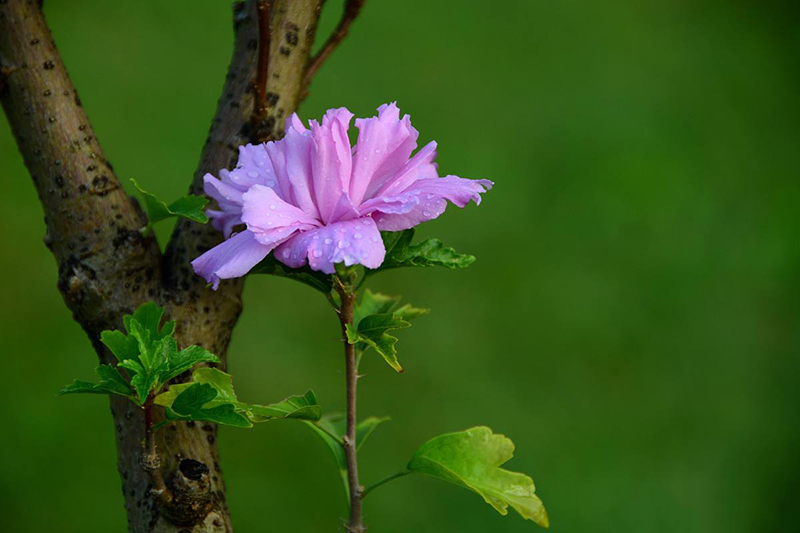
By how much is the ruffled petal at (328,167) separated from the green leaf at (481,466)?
0.20m

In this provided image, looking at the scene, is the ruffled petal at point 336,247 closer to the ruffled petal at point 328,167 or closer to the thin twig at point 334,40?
the ruffled petal at point 328,167

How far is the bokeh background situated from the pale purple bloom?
1.23 meters

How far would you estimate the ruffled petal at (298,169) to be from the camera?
2.03 ft

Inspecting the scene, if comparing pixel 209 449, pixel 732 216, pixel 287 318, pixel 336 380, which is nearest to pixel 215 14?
pixel 287 318

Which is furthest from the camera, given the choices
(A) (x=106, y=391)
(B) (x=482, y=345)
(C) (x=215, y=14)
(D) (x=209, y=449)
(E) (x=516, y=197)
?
(C) (x=215, y=14)

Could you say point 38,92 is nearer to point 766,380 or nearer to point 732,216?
point 766,380

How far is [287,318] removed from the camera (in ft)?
6.66

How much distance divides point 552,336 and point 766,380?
48 cm

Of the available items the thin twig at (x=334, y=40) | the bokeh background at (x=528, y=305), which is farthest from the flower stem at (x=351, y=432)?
the bokeh background at (x=528, y=305)

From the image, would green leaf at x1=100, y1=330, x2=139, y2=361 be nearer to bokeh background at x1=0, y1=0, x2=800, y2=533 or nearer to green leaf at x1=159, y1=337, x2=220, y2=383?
green leaf at x1=159, y1=337, x2=220, y2=383

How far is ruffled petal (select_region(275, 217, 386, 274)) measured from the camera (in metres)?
0.56

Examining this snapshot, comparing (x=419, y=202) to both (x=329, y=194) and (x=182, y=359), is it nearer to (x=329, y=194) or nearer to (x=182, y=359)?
(x=329, y=194)

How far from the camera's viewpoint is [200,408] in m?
0.60

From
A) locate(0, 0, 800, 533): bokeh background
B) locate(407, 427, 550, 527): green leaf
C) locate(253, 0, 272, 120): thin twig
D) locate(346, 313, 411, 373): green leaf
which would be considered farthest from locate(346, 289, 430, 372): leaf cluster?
locate(0, 0, 800, 533): bokeh background
